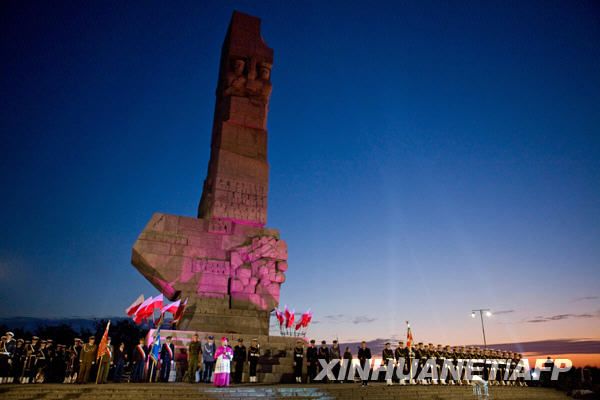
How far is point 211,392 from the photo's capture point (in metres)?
8.63


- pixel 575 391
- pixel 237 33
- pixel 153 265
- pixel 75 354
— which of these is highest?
pixel 237 33

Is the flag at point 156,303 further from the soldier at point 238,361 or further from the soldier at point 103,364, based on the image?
the soldier at point 238,361

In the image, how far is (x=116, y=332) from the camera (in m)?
34.8

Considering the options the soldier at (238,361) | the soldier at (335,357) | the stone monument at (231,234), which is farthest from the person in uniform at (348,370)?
the stone monument at (231,234)

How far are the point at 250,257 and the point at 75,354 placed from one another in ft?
18.8

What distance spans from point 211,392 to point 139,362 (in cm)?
305

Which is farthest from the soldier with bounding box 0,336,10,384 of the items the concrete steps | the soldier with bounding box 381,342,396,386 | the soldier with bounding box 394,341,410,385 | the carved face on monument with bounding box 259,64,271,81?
the carved face on monument with bounding box 259,64,271,81

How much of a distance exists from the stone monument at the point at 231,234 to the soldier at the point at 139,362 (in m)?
2.67

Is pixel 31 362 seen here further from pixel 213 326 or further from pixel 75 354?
pixel 213 326

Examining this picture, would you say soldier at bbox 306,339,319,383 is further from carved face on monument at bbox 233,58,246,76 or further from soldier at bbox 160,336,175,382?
carved face on monument at bbox 233,58,246,76

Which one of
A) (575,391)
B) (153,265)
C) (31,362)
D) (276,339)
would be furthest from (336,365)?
(575,391)

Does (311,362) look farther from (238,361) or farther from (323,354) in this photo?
(238,361)

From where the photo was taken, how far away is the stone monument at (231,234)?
1391 cm

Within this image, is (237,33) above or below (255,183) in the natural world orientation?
above
